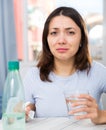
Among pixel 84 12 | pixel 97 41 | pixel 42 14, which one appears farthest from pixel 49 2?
pixel 97 41

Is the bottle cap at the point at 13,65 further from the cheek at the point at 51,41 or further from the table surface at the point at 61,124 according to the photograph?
the cheek at the point at 51,41

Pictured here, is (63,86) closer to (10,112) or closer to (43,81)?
(43,81)

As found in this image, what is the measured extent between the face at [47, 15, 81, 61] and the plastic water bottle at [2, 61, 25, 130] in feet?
1.38

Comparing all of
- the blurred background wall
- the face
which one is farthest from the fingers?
the blurred background wall

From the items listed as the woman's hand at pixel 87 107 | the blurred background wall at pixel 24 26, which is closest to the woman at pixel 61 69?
the woman's hand at pixel 87 107

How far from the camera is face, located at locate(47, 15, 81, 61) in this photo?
1.43 metres

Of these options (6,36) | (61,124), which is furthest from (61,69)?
(6,36)

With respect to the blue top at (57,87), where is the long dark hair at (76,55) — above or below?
above

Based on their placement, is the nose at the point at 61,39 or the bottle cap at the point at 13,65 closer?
the bottle cap at the point at 13,65

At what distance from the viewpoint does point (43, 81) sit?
1.53 m

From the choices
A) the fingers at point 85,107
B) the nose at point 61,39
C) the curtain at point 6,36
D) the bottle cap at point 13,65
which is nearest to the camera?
the bottle cap at point 13,65

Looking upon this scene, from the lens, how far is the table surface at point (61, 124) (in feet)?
3.75

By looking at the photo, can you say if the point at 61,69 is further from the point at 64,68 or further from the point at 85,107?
the point at 85,107

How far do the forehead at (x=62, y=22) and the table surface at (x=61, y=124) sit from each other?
537 mm
